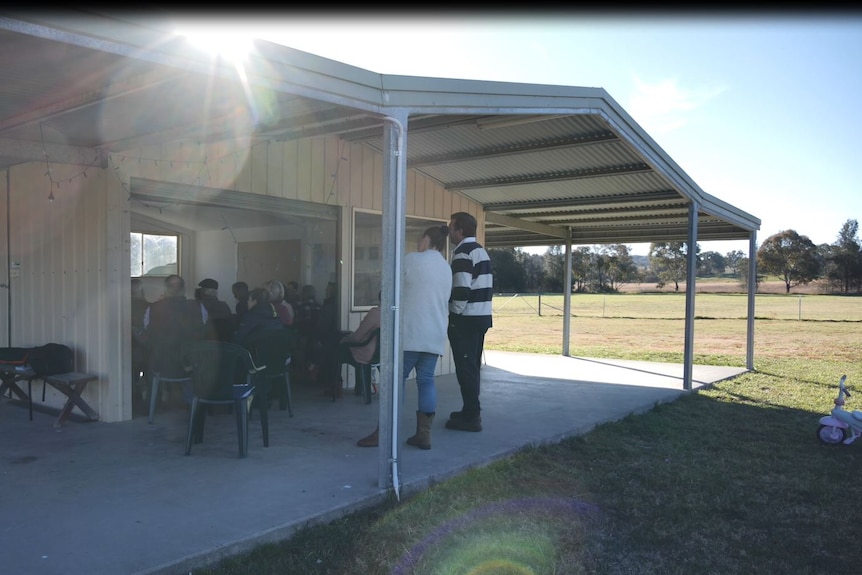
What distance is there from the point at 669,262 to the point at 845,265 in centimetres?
1325

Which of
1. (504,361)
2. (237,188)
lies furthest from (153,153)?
(504,361)

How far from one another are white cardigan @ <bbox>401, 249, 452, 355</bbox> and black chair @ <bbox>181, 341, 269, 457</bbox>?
3.88 feet

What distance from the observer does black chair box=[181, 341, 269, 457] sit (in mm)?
4680

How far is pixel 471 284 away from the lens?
17.6ft

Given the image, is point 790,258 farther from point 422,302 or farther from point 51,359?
point 51,359

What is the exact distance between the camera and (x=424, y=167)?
830 cm

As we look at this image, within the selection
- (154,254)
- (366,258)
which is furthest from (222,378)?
(154,254)

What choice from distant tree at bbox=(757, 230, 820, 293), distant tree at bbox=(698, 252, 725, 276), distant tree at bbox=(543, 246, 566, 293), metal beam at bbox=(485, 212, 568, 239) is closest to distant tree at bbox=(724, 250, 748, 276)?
distant tree at bbox=(698, 252, 725, 276)

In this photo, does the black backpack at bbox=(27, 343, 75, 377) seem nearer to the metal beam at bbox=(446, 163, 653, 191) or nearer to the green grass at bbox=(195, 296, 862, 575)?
the green grass at bbox=(195, 296, 862, 575)

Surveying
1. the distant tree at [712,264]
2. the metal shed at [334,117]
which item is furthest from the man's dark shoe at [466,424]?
the distant tree at [712,264]

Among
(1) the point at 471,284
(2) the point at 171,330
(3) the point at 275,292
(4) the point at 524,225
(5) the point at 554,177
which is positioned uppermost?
(5) the point at 554,177

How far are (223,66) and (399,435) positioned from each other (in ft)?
7.77

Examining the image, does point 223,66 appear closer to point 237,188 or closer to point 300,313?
point 237,188

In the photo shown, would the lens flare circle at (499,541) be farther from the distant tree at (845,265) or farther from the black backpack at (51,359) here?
the distant tree at (845,265)
